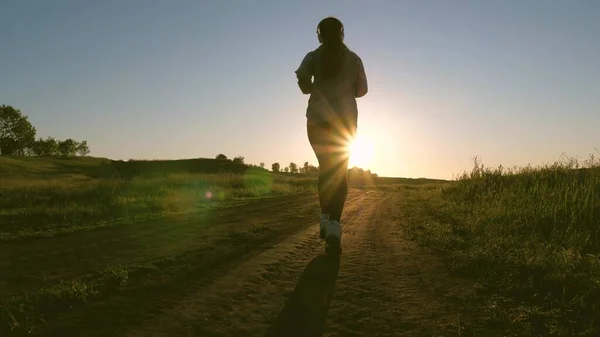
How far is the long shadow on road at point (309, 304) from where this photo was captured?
104 inches

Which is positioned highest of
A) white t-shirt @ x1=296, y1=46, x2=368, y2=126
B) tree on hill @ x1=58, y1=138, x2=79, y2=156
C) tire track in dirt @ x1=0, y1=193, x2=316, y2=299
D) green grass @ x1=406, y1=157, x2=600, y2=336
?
tree on hill @ x1=58, y1=138, x2=79, y2=156

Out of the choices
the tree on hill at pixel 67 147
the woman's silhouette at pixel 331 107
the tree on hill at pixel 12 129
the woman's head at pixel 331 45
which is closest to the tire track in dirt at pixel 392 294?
the woman's silhouette at pixel 331 107

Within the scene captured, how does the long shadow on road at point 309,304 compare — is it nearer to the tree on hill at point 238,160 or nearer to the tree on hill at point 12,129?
the tree on hill at point 238,160

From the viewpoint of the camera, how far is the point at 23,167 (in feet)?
182

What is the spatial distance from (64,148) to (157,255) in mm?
126062

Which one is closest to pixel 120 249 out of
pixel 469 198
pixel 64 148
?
pixel 469 198

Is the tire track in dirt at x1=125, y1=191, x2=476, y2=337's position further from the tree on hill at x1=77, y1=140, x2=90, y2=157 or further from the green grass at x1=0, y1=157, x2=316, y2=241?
the tree on hill at x1=77, y1=140, x2=90, y2=157

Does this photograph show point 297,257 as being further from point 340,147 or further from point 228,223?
point 228,223

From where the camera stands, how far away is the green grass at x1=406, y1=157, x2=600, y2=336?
109 inches

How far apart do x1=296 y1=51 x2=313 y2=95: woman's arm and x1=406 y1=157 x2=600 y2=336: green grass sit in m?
2.68

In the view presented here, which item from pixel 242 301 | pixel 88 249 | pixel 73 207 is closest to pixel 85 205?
pixel 73 207

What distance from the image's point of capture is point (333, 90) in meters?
5.37

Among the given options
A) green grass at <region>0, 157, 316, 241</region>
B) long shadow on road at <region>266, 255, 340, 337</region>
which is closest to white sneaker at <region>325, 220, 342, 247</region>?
long shadow on road at <region>266, 255, 340, 337</region>

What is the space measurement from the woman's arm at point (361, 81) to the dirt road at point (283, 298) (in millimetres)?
2047
